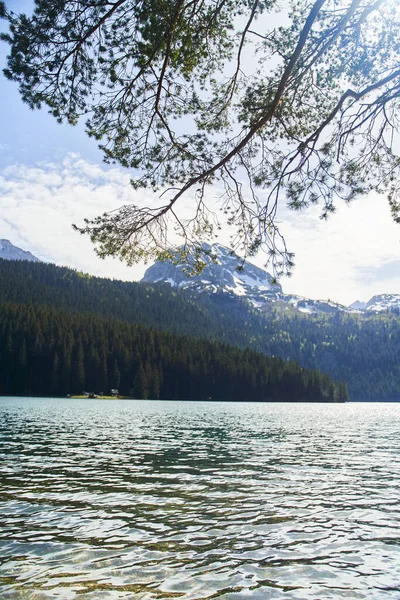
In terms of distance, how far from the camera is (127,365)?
129625 millimetres

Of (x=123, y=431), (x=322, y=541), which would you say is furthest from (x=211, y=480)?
(x=123, y=431)

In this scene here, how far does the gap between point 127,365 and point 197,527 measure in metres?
122

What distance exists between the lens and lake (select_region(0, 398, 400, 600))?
24.0 feet

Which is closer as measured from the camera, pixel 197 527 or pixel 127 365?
pixel 197 527

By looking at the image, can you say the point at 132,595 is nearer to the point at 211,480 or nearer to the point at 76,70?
the point at 211,480

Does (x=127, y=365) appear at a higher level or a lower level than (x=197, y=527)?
higher

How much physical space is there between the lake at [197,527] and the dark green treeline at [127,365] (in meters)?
102

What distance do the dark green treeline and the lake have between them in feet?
334

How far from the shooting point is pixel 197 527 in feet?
33.8

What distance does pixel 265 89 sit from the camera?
13070 millimetres

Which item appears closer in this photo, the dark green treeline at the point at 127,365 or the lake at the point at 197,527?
the lake at the point at 197,527

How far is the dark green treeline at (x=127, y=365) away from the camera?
11806 cm

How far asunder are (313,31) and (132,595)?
42.6 feet

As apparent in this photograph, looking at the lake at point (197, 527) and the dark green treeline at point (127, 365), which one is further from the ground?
the dark green treeline at point (127, 365)
